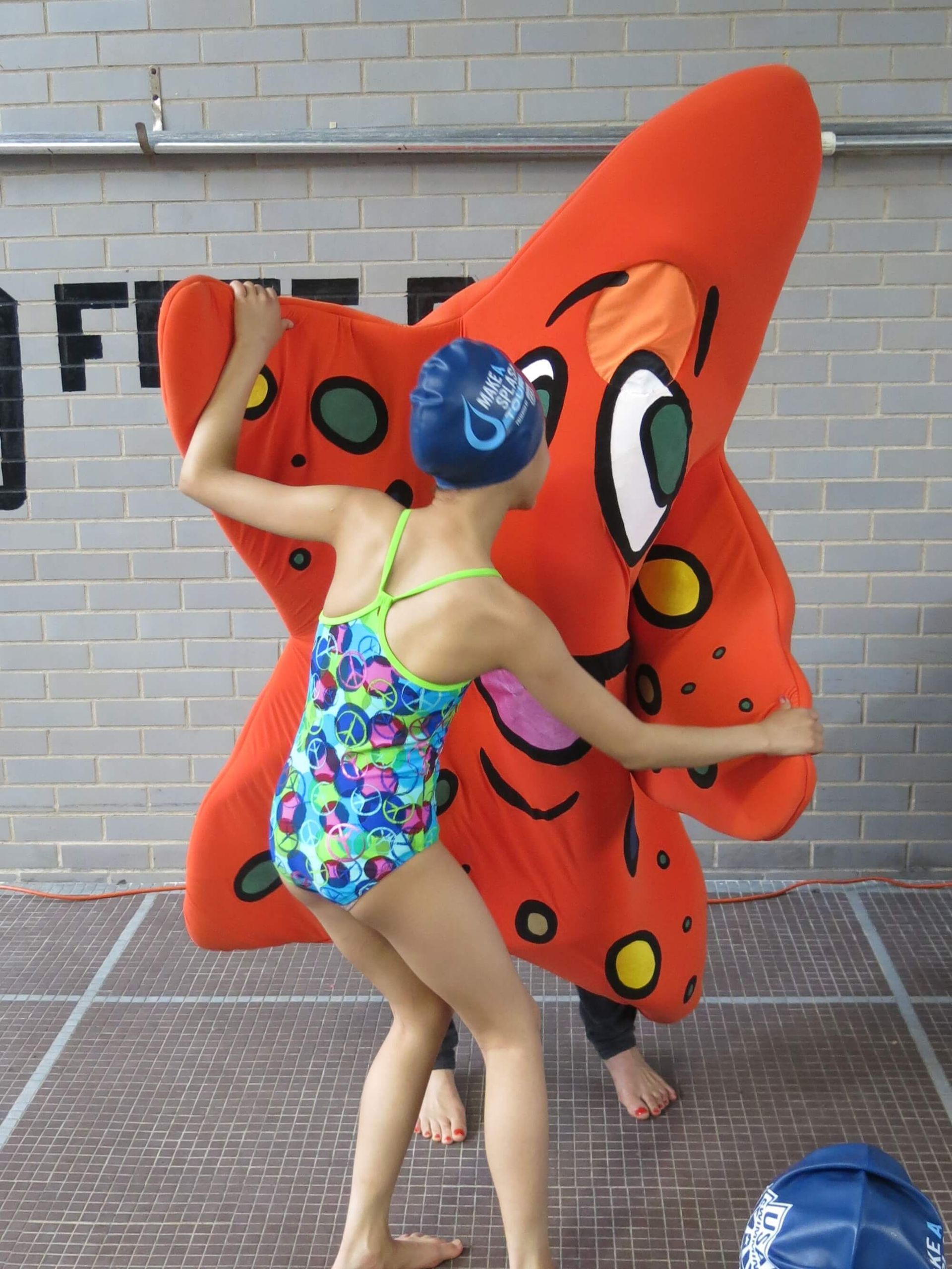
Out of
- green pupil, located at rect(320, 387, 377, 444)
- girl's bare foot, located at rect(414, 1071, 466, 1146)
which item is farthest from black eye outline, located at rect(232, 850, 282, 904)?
green pupil, located at rect(320, 387, 377, 444)

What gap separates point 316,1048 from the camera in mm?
2510

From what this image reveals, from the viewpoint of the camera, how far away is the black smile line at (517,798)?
1.93 metres

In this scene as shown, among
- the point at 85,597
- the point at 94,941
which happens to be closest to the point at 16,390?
the point at 85,597

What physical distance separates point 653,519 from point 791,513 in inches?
58.7

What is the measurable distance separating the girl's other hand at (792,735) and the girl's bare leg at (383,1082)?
0.67 m

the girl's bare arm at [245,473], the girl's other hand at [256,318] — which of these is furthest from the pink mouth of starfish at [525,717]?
the girl's other hand at [256,318]

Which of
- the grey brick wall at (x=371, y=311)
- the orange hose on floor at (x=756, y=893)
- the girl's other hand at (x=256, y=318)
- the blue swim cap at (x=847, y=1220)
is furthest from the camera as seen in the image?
the orange hose on floor at (x=756, y=893)

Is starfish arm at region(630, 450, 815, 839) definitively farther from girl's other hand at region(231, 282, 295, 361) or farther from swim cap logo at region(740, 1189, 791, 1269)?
swim cap logo at region(740, 1189, 791, 1269)

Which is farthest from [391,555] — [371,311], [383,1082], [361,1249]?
[371,311]

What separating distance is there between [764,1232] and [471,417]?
98 cm

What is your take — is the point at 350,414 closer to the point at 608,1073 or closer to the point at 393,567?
the point at 393,567

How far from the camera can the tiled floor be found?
198 centimetres

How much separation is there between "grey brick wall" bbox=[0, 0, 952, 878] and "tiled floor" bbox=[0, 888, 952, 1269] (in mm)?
441

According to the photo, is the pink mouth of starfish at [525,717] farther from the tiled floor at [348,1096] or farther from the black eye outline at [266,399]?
the tiled floor at [348,1096]
